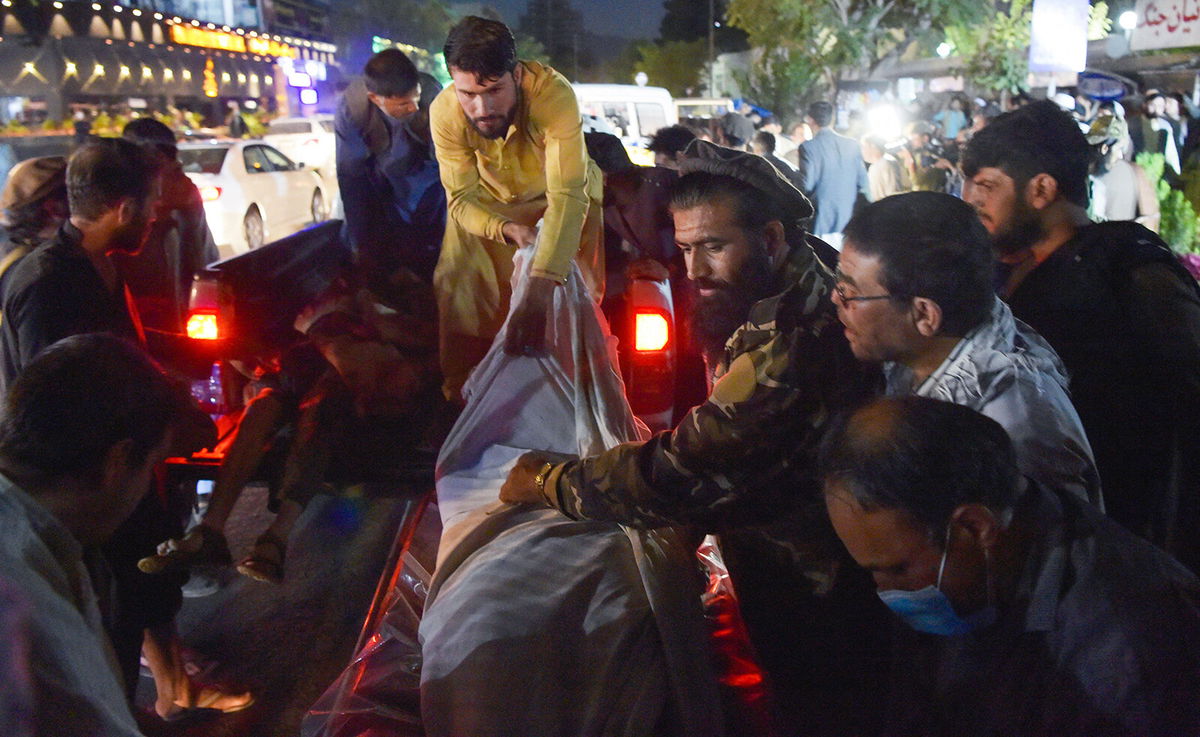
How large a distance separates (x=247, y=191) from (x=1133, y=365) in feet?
41.4

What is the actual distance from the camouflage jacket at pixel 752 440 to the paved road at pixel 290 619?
1.93 m

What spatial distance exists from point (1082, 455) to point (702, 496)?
2.47 ft

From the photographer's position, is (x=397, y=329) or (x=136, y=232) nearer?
(x=136, y=232)

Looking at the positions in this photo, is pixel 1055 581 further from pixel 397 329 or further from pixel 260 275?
pixel 260 275

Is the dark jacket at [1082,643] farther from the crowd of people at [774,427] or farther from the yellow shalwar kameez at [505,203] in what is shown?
the yellow shalwar kameez at [505,203]

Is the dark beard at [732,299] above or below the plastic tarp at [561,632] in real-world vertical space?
above

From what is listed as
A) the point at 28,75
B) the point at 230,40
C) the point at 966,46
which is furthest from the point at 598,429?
the point at 230,40

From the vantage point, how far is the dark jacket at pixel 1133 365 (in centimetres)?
256

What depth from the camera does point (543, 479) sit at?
7.43ft

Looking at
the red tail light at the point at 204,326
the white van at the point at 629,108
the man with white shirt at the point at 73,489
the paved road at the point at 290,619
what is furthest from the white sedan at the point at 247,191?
the man with white shirt at the point at 73,489

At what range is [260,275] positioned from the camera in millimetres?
4168

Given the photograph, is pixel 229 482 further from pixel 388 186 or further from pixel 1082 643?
pixel 1082 643

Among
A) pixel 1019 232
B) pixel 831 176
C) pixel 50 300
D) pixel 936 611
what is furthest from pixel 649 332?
pixel 831 176

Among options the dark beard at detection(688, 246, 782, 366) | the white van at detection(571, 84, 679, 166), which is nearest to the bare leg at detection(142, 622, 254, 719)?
the dark beard at detection(688, 246, 782, 366)
